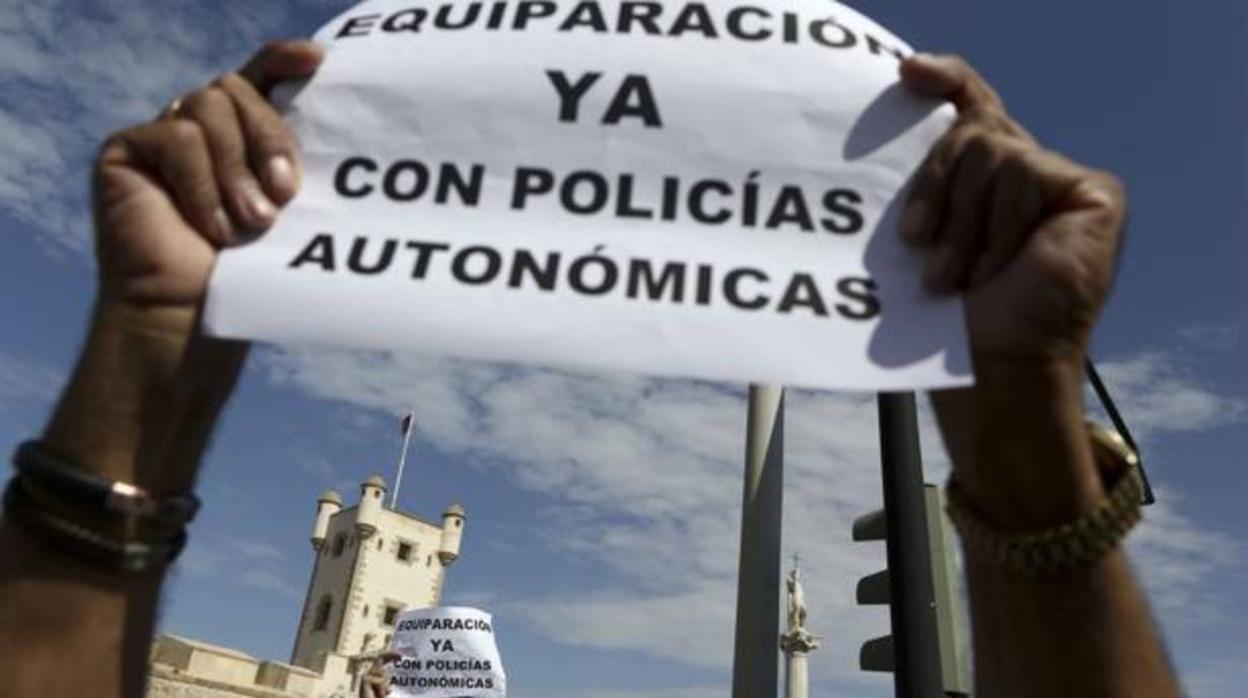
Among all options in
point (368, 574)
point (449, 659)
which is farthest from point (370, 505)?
point (449, 659)

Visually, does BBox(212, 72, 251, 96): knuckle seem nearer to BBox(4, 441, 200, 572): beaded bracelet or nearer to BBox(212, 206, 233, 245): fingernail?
BBox(212, 206, 233, 245): fingernail

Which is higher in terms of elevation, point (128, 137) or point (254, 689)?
point (254, 689)

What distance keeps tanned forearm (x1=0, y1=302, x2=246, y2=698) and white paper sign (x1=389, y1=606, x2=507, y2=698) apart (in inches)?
281

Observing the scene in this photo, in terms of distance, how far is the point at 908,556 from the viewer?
3.98 metres

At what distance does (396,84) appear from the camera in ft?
5.19

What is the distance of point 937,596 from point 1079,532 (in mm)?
2824

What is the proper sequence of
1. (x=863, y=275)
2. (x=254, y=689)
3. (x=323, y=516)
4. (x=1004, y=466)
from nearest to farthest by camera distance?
(x=1004, y=466) → (x=863, y=275) → (x=254, y=689) → (x=323, y=516)

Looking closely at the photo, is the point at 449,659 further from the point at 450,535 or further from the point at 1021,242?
the point at 450,535

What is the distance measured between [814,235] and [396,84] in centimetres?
77

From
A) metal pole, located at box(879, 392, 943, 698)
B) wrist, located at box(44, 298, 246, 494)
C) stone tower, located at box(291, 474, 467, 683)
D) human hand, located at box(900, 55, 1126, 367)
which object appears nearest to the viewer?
human hand, located at box(900, 55, 1126, 367)

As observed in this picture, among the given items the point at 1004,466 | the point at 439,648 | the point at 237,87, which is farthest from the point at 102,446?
the point at 439,648

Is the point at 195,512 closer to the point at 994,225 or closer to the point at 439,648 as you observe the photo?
the point at 994,225

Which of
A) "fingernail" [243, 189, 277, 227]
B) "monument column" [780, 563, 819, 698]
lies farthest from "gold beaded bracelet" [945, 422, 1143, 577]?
"monument column" [780, 563, 819, 698]

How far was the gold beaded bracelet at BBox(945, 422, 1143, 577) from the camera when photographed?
47.8 inches
